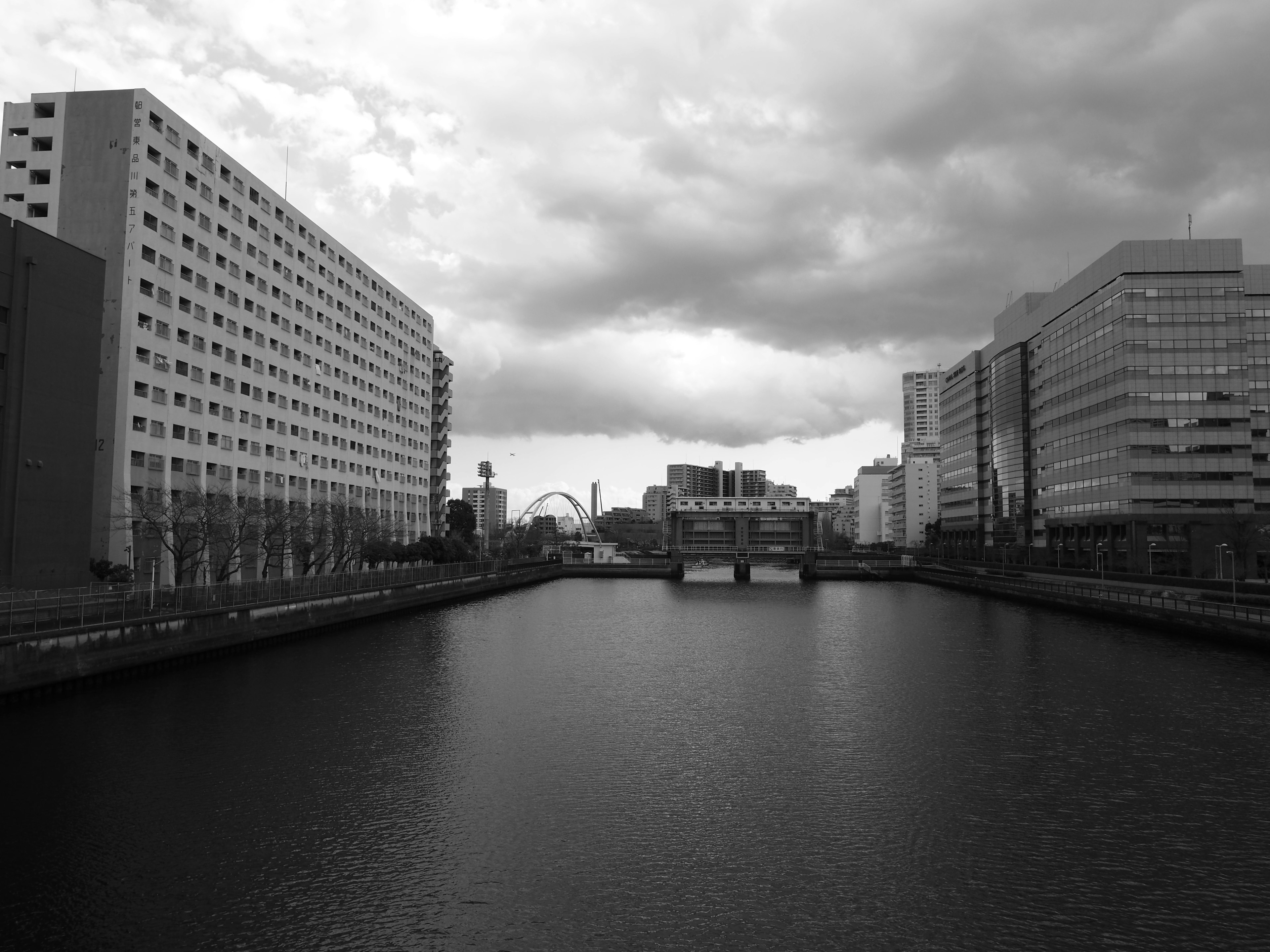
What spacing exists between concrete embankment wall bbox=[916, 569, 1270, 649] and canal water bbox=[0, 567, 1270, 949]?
666 centimetres

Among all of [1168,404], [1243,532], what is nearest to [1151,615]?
[1243,532]

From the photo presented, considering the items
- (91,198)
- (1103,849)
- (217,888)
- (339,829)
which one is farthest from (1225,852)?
(91,198)

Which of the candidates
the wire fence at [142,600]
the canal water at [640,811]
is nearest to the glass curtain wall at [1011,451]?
the canal water at [640,811]

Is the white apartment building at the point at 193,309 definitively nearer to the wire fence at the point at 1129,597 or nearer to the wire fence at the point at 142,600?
the wire fence at the point at 142,600

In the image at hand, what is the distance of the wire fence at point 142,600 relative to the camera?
30.4m

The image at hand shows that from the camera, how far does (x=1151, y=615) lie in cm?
5619

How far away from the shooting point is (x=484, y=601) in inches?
3376

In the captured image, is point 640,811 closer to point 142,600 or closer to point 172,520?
point 142,600

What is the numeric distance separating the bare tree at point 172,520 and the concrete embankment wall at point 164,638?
7658mm

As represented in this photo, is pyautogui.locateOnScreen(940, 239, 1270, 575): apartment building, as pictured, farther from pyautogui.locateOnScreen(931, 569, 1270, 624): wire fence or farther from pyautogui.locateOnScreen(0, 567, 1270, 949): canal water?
pyautogui.locateOnScreen(0, 567, 1270, 949): canal water

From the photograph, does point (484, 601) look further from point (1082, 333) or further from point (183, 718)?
point (1082, 333)

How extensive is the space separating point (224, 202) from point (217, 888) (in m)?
69.8

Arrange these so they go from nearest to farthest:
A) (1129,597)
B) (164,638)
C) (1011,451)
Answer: (164,638)
(1129,597)
(1011,451)

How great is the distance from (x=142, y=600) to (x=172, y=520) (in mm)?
16198
